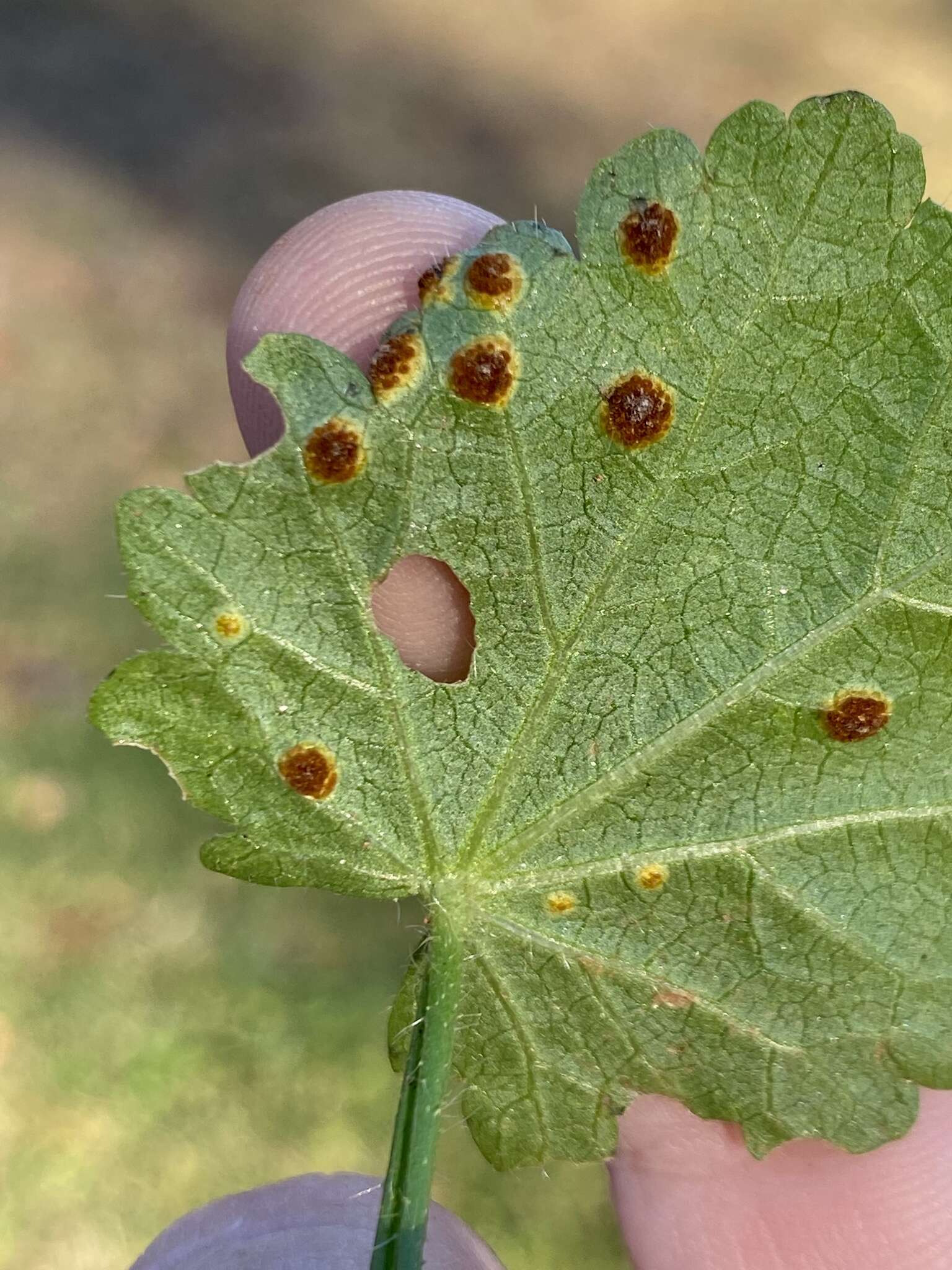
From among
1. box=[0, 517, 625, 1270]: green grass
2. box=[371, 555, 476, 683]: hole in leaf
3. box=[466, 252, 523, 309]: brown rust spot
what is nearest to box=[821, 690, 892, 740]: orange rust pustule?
box=[371, 555, 476, 683]: hole in leaf

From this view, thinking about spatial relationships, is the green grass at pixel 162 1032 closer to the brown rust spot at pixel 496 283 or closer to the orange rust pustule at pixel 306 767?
the orange rust pustule at pixel 306 767

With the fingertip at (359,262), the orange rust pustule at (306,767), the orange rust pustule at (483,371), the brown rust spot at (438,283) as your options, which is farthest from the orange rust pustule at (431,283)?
the orange rust pustule at (306,767)

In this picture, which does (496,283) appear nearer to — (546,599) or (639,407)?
(639,407)

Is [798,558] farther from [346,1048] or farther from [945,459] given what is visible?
[346,1048]

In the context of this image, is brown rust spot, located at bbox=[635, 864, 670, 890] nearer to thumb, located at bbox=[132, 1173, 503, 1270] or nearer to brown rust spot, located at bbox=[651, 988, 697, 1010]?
brown rust spot, located at bbox=[651, 988, 697, 1010]

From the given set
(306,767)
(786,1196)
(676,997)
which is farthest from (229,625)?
(786,1196)
